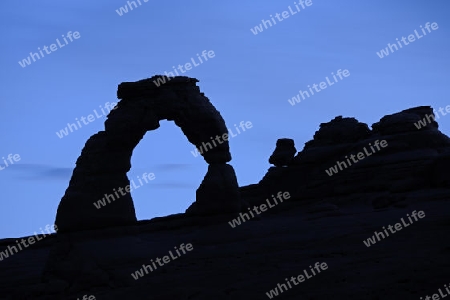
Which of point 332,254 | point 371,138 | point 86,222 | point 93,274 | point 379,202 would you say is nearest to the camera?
point 332,254

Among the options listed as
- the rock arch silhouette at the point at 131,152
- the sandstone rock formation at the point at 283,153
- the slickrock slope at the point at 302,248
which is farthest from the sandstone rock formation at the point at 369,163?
the rock arch silhouette at the point at 131,152

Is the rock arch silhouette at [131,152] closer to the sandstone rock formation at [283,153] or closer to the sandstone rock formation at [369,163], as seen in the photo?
the sandstone rock formation at [369,163]

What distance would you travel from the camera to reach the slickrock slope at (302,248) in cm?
1252

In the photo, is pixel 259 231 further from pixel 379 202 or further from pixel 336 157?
pixel 336 157

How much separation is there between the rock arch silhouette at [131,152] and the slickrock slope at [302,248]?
42 cm

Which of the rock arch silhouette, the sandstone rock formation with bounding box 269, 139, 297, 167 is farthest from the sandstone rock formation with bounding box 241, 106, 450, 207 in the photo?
the rock arch silhouette

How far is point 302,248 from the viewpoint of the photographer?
16.3 metres

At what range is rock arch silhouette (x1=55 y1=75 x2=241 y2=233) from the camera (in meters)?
18.5

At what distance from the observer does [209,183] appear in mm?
20594

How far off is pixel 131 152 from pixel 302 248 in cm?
610

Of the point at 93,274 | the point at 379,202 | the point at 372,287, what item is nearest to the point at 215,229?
the point at 93,274

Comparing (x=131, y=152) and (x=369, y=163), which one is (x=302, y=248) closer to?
(x=131, y=152)

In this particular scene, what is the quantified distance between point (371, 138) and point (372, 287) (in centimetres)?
2124

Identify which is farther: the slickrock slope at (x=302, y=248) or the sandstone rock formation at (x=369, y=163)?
the sandstone rock formation at (x=369, y=163)
